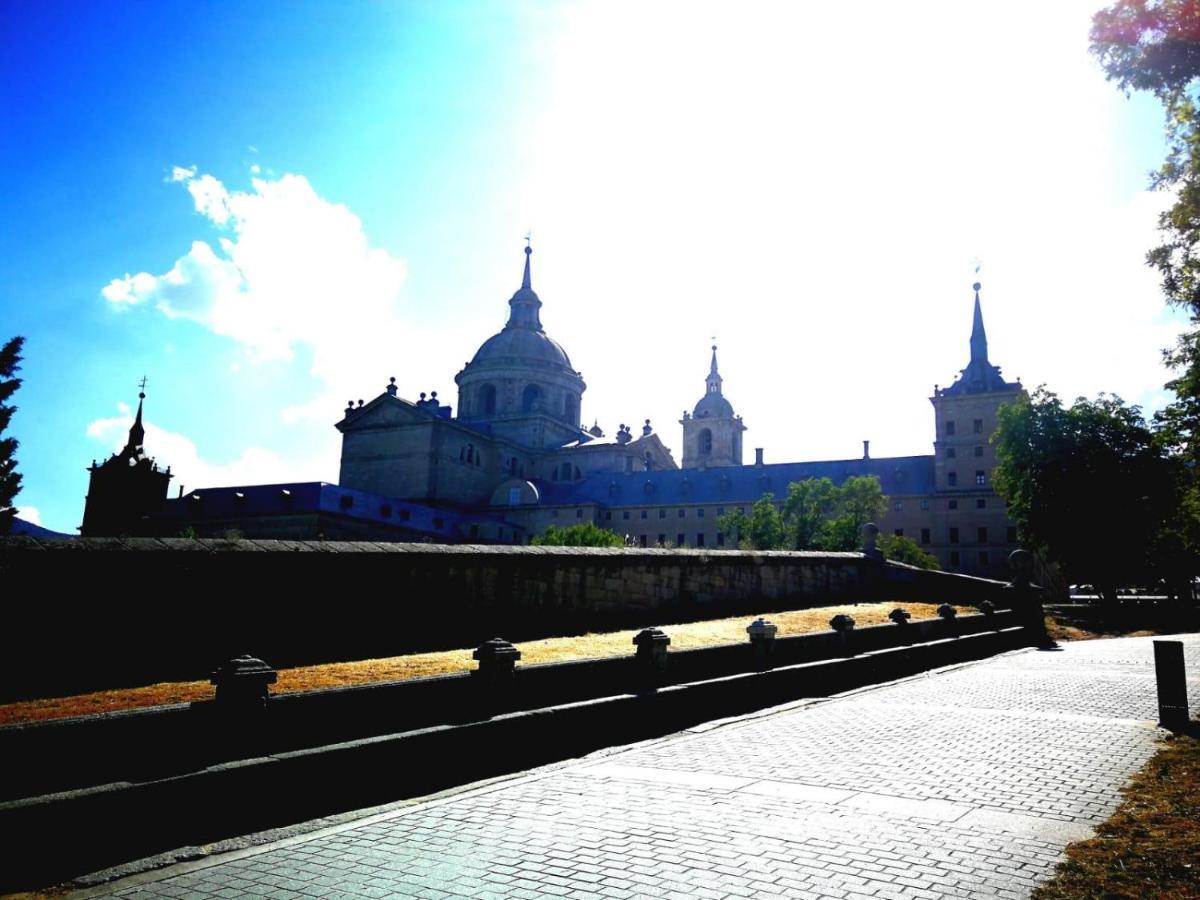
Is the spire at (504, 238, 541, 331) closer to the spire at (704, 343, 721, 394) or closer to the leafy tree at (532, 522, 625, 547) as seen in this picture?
the spire at (704, 343, 721, 394)

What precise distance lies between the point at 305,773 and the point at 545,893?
3.10m

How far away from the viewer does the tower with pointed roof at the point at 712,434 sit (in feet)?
278

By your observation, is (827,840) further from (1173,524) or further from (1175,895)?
(1173,524)

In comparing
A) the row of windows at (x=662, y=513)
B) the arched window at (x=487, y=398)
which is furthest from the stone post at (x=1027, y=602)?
the arched window at (x=487, y=398)

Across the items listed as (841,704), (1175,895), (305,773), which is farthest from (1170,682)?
(305,773)

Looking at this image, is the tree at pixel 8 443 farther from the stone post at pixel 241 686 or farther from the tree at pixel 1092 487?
the tree at pixel 1092 487

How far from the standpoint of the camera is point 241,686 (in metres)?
6.97

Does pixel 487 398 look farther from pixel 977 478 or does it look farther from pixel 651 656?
pixel 651 656

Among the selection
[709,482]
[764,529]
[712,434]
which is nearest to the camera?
[764,529]

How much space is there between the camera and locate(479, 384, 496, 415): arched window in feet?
266

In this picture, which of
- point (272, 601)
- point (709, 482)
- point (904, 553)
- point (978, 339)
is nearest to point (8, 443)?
point (272, 601)

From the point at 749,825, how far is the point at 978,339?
242 feet

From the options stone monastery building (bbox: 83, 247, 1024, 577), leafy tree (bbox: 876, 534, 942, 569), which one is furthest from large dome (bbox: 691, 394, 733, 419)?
leafy tree (bbox: 876, 534, 942, 569)

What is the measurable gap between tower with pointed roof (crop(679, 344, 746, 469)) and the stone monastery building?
19.1 inches
